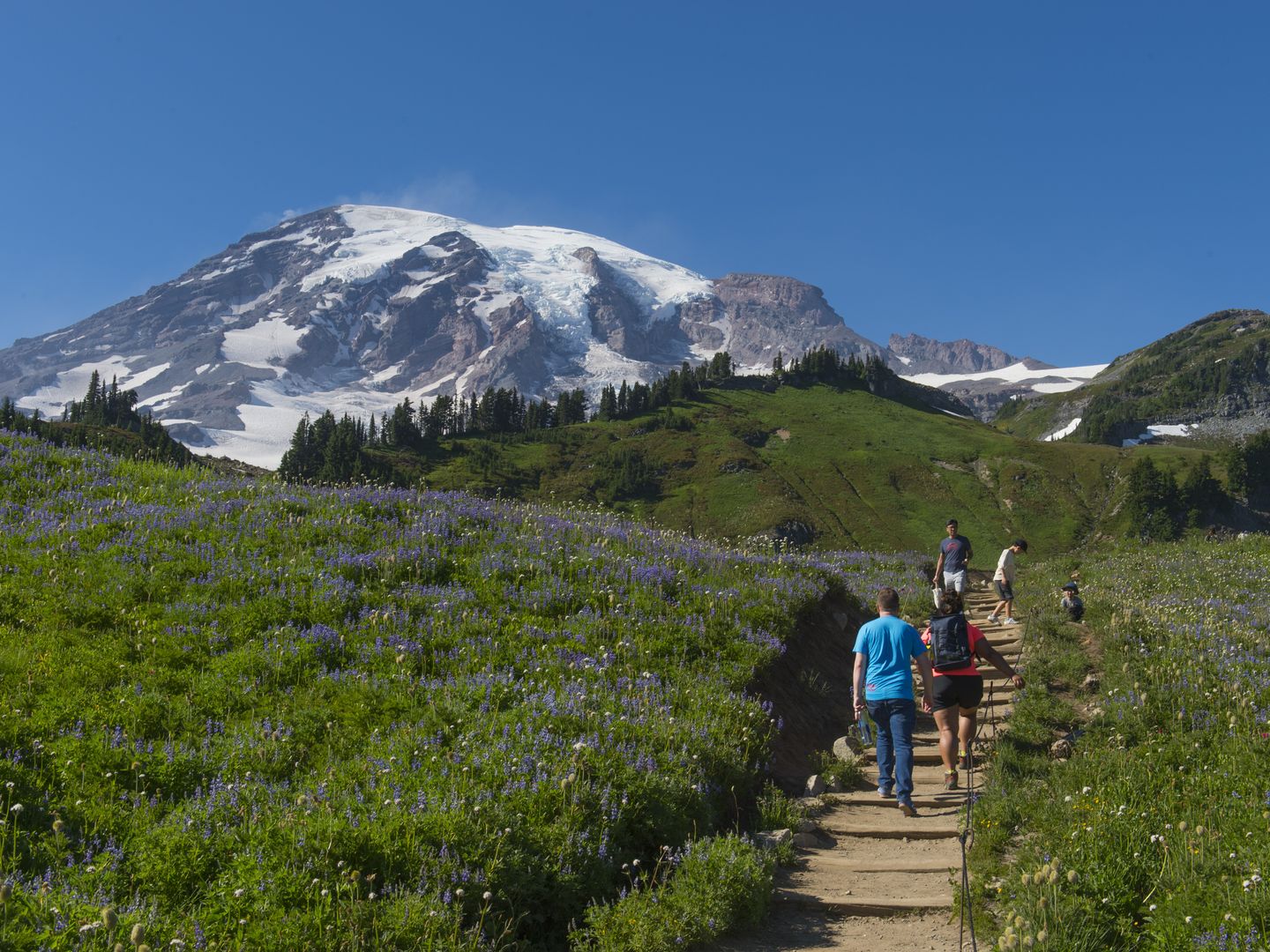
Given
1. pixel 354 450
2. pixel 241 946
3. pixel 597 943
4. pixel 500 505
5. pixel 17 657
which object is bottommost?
pixel 597 943

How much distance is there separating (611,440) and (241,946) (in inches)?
7250

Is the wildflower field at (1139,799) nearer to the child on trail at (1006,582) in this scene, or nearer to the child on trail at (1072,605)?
the child on trail at (1072,605)

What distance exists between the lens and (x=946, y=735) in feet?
34.2

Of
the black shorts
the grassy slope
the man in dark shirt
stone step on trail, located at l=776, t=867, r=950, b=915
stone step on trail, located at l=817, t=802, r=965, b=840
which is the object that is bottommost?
stone step on trail, located at l=776, t=867, r=950, b=915

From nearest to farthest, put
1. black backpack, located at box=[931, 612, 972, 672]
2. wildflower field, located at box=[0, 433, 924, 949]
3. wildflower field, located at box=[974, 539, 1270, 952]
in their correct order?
wildflower field, located at box=[0, 433, 924, 949], wildflower field, located at box=[974, 539, 1270, 952], black backpack, located at box=[931, 612, 972, 672]

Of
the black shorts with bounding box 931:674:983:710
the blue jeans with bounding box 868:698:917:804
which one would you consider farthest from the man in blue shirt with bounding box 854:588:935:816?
the black shorts with bounding box 931:674:983:710

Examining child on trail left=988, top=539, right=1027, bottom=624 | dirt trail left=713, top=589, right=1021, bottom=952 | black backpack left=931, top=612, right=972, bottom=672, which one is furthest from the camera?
child on trail left=988, top=539, right=1027, bottom=624

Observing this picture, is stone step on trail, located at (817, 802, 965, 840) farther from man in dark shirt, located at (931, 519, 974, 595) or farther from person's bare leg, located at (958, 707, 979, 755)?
man in dark shirt, located at (931, 519, 974, 595)

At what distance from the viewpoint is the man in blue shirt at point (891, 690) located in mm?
9648

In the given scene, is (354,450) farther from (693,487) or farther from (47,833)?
(47,833)

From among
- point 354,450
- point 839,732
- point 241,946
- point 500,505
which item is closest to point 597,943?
point 241,946

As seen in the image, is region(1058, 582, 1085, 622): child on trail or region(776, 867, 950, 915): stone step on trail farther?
region(1058, 582, 1085, 622): child on trail

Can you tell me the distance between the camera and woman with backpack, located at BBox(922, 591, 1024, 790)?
34.2 ft

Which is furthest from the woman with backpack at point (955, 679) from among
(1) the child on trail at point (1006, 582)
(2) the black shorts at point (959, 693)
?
(1) the child on trail at point (1006, 582)
